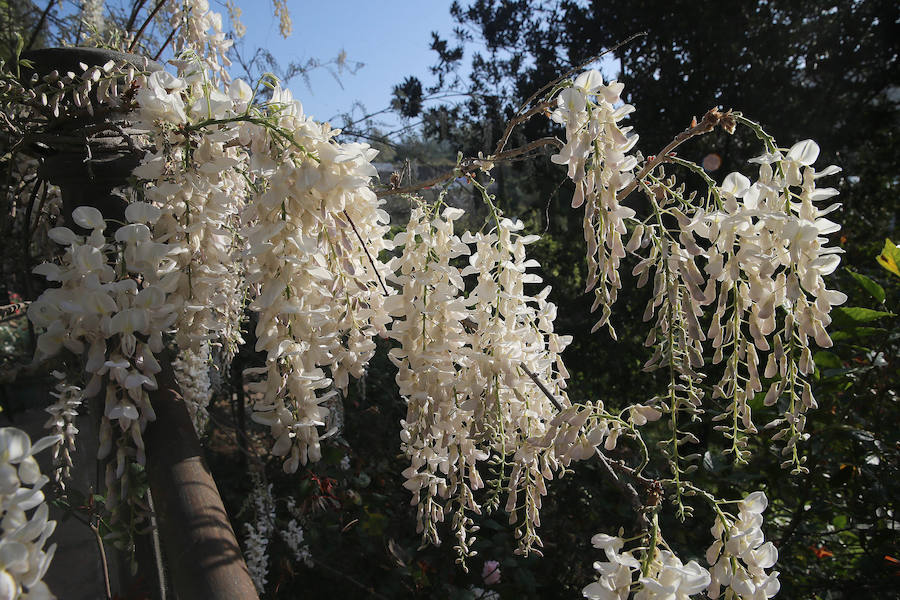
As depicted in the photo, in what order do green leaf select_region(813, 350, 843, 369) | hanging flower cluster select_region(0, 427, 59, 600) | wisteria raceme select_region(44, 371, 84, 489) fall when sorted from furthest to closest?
green leaf select_region(813, 350, 843, 369), wisteria raceme select_region(44, 371, 84, 489), hanging flower cluster select_region(0, 427, 59, 600)

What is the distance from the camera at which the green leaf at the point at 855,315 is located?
5.83 feet

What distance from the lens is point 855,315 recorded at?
1.82m

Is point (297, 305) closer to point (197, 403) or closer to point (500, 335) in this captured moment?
point (500, 335)

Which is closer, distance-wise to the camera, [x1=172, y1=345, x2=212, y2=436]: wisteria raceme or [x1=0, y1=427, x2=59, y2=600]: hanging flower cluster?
[x1=0, y1=427, x2=59, y2=600]: hanging flower cluster

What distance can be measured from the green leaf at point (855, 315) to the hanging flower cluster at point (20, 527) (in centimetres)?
214

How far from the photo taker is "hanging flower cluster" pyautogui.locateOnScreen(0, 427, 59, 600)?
0.53 m

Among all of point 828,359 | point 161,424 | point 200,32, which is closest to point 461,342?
point 161,424

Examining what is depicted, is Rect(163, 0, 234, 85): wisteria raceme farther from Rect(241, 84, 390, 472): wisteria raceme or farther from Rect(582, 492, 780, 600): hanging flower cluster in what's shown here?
Rect(582, 492, 780, 600): hanging flower cluster

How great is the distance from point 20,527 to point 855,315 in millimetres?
2203

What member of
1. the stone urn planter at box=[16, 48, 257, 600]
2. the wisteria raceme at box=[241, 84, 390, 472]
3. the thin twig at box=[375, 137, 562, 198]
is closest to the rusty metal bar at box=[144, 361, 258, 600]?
the stone urn planter at box=[16, 48, 257, 600]

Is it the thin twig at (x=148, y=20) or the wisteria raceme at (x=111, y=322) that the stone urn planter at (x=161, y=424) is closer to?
the wisteria raceme at (x=111, y=322)

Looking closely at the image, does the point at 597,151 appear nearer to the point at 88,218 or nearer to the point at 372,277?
the point at 372,277

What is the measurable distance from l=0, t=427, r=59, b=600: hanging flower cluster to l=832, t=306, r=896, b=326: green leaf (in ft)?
7.01

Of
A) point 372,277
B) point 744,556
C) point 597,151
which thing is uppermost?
point 597,151
